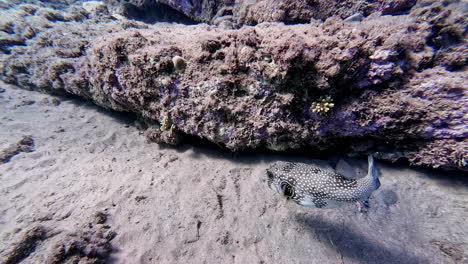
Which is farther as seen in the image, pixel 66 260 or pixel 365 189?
pixel 365 189

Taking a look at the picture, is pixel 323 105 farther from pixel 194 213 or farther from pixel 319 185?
pixel 194 213

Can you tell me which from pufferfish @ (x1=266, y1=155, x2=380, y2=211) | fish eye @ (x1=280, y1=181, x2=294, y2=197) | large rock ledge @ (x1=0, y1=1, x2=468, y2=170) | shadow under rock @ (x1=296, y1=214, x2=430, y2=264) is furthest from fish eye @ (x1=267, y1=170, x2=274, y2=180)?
shadow under rock @ (x1=296, y1=214, x2=430, y2=264)

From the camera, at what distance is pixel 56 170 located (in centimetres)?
446

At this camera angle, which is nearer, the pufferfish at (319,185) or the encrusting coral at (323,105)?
the pufferfish at (319,185)

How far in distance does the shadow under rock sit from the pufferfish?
2.12 ft

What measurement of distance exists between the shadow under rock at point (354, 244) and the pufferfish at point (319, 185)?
0.65 meters

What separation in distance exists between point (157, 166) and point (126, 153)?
3.59 ft

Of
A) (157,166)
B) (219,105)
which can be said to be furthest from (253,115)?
(157,166)

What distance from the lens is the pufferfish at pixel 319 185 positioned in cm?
324

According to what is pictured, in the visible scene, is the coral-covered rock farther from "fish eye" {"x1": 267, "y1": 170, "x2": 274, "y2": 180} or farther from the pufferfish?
"fish eye" {"x1": 267, "y1": 170, "x2": 274, "y2": 180}

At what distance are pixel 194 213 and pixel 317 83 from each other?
3.45 metres

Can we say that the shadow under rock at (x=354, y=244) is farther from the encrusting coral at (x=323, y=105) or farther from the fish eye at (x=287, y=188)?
the encrusting coral at (x=323, y=105)

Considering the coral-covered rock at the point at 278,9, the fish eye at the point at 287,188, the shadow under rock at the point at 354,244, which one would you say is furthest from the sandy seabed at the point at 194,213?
the coral-covered rock at the point at 278,9

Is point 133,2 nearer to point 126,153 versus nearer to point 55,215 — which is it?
point 126,153
